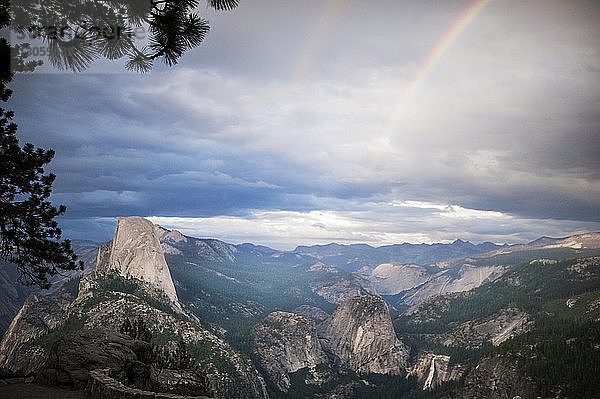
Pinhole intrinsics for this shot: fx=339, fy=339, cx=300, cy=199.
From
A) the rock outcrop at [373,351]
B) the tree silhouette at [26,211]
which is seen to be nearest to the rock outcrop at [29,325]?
the tree silhouette at [26,211]

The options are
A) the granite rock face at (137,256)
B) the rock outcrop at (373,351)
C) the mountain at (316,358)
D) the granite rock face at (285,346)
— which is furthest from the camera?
the rock outcrop at (373,351)

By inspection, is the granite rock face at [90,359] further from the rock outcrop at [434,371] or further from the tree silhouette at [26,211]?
the rock outcrop at [434,371]

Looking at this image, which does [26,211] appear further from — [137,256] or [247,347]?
[247,347]

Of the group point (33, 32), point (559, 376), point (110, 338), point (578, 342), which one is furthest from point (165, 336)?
point (578, 342)

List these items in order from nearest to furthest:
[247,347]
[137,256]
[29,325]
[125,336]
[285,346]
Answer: [125,336] → [29,325] → [137,256] → [247,347] → [285,346]

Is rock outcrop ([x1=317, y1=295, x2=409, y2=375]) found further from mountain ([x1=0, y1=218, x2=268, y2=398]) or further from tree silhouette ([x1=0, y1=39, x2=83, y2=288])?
tree silhouette ([x1=0, y1=39, x2=83, y2=288])

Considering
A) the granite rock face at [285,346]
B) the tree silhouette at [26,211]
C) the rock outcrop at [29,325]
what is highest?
the tree silhouette at [26,211]

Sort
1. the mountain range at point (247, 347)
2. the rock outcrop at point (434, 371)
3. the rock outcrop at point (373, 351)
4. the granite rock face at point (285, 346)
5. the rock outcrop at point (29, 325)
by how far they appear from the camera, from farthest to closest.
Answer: the rock outcrop at point (373, 351) → the rock outcrop at point (434, 371) → the granite rock face at point (285, 346) → the rock outcrop at point (29, 325) → the mountain range at point (247, 347)

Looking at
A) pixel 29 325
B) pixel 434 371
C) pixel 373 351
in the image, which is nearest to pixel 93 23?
pixel 29 325
